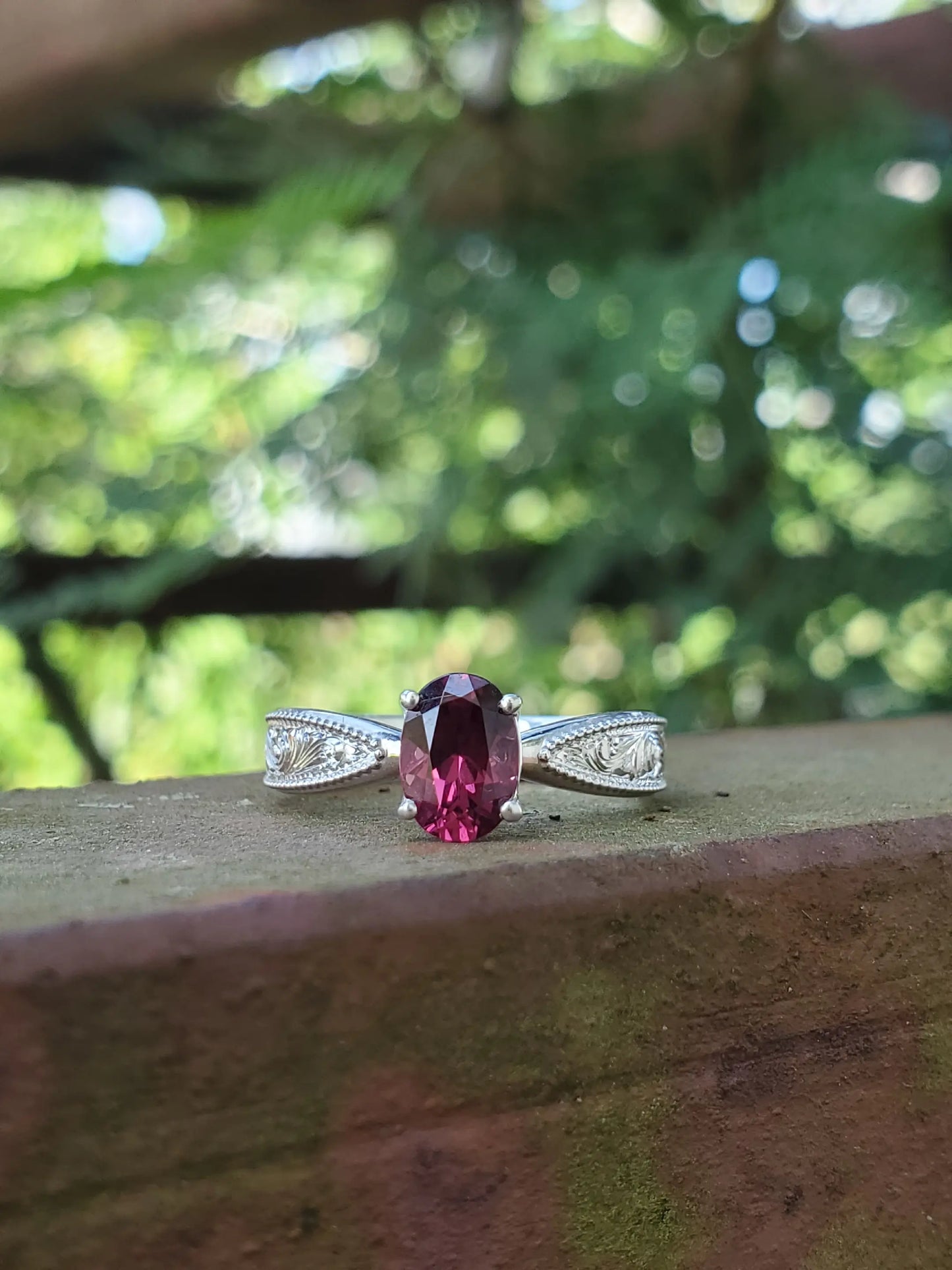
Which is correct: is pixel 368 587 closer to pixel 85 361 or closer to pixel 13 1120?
pixel 85 361

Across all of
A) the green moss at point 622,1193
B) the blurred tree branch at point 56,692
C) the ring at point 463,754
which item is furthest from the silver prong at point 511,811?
the blurred tree branch at point 56,692

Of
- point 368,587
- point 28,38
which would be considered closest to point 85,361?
point 28,38

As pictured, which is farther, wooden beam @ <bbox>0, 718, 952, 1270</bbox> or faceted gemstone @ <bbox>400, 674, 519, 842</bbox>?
faceted gemstone @ <bbox>400, 674, 519, 842</bbox>

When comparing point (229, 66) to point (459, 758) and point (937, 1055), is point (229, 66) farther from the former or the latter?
point (937, 1055)

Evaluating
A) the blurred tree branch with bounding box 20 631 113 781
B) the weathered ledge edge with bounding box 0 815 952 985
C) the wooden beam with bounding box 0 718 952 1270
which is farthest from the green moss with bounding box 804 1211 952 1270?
the blurred tree branch with bounding box 20 631 113 781

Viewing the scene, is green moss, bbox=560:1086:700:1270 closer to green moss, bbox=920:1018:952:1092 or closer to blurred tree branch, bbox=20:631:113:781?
green moss, bbox=920:1018:952:1092

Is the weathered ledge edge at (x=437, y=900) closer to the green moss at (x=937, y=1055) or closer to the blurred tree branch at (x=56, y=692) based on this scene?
the green moss at (x=937, y=1055)

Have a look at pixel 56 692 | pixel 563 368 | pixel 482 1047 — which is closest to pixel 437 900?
pixel 482 1047
